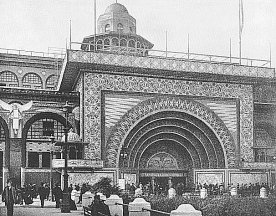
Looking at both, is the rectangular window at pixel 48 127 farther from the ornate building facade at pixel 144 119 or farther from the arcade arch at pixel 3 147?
the arcade arch at pixel 3 147

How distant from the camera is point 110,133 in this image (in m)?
32.0

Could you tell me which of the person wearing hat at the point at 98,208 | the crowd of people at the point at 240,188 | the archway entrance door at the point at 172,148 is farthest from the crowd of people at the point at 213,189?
the person wearing hat at the point at 98,208

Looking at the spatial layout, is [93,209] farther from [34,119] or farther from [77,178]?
[34,119]

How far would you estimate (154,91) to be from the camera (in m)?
33.2

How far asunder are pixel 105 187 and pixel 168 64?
10.9 m

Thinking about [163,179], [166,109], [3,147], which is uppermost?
[166,109]

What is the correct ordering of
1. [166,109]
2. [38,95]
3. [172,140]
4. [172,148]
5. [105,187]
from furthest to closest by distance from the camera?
1. [172,148]
2. [172,140]
3. [38,95]
4. [166,109]
5. [105,187]

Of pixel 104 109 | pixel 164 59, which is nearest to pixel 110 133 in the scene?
pixel 104 109

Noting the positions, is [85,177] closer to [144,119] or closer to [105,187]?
[105,187]

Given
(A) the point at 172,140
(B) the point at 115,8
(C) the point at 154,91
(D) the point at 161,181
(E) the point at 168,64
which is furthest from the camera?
(B) the point at 115,8

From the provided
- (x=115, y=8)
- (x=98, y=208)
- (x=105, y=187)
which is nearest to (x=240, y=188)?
(x=105, y=187)

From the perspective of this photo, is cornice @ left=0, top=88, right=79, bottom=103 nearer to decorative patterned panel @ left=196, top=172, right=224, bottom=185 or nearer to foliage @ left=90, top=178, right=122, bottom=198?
foliage @ left=90, top=178, right=122, bottom=198

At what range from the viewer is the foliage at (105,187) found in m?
25.0

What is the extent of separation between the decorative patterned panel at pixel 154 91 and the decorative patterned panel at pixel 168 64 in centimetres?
85
